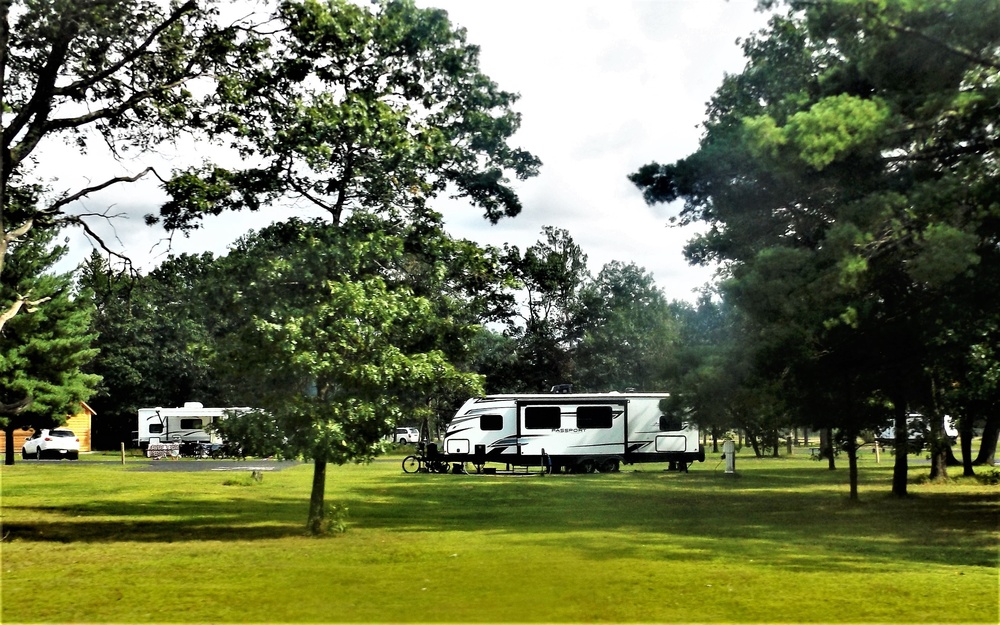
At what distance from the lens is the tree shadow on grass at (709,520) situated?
15.6m

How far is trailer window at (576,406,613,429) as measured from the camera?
37.7 m

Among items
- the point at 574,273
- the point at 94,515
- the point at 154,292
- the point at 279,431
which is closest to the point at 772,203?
the point at 279,431

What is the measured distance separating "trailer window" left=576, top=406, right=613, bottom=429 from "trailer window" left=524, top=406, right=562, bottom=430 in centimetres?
71

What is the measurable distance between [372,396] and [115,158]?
695cm

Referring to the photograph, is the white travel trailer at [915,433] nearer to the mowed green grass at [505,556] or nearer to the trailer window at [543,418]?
the mowed green grass at [505,556]

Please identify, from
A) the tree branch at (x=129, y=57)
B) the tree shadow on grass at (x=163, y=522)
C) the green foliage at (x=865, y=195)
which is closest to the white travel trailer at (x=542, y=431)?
the tree shadow on grass at (x=163, y=522)

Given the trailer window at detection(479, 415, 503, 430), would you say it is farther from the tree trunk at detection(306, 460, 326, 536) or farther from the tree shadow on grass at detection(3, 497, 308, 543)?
the tree trunk at detection(306, 460, 326, 536)

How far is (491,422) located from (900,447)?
15.6m

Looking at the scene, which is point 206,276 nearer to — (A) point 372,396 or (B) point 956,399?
(A) point 372,396

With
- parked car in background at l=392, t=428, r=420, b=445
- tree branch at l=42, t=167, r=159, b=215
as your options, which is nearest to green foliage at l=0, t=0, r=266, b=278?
tree branch at l=42, t=167, r=159, b=215

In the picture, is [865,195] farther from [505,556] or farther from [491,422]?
[491,422]

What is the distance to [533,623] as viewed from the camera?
1003cm

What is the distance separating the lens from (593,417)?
125ft

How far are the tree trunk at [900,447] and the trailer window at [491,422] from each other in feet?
47.9
